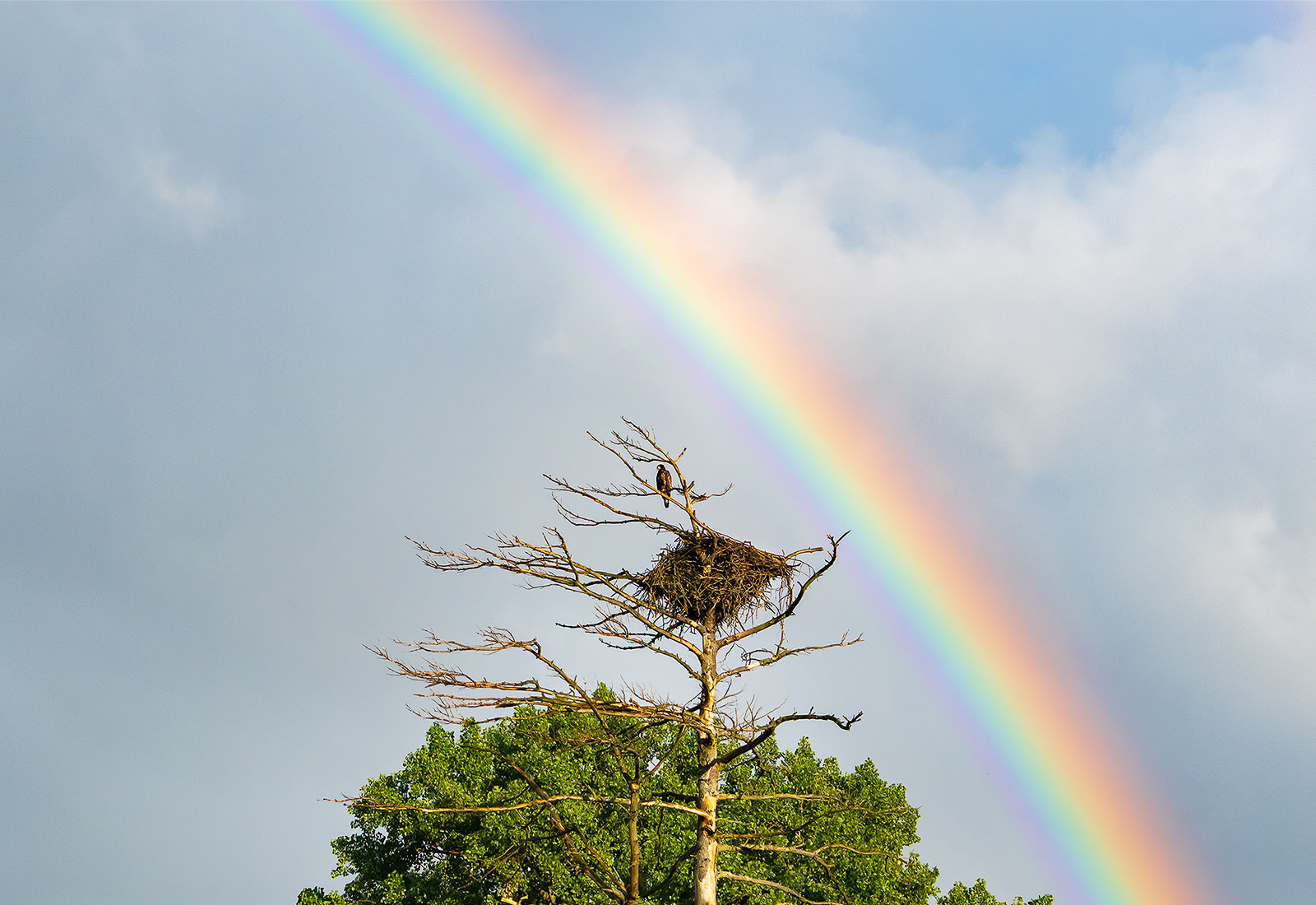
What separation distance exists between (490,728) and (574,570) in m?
16.4

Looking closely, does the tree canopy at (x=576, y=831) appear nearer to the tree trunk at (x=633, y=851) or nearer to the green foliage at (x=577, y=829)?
the green foliage at (x=577, y=829)

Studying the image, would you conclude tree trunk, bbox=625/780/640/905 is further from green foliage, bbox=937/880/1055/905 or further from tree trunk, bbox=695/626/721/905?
green foliage, bbox=937/880/1055/905

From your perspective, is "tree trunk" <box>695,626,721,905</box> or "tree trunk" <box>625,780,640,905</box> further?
"tree trunk" <box>695,626,721,905</box>

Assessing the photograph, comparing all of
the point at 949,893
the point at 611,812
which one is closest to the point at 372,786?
the point at 611,812

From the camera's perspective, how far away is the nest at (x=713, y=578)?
32.9 ft

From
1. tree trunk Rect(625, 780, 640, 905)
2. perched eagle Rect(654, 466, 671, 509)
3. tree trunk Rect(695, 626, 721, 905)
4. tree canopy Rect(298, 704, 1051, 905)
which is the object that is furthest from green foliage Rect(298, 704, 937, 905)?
tree trunk Rect(625, 780, 640, 905)

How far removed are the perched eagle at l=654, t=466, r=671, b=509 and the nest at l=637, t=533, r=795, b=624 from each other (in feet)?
2.01

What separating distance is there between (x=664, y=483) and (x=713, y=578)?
2764 millimetres

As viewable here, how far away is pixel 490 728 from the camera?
77.5 feet

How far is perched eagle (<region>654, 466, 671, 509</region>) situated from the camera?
9023mm

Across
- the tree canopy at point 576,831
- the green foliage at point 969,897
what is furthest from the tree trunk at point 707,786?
the green foliage at point 969,897

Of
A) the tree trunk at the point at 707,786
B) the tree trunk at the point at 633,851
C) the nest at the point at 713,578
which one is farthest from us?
the nest at the point at 713,578

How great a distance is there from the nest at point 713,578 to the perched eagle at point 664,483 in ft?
2.01

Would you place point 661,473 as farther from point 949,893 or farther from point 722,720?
point 949,893
